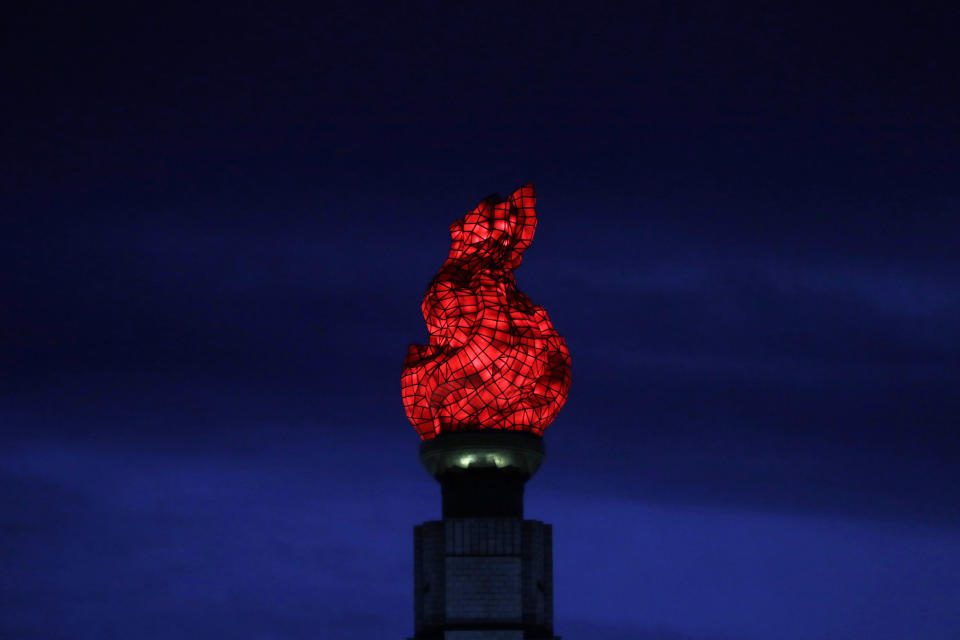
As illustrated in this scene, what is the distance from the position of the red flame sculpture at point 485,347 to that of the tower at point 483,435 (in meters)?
0.05

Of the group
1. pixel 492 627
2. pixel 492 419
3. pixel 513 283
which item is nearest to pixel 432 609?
pixel 492 627

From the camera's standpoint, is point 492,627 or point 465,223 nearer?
A: point 492,627

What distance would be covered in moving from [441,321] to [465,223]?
5.48 meters

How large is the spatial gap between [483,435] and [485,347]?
4.24 metres

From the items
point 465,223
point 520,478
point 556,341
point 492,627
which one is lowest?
point 492,627

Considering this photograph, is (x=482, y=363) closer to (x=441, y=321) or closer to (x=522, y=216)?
(x=441, y=321)

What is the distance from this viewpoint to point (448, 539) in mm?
84188

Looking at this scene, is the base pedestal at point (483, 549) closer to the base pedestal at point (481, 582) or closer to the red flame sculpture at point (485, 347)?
the base pedestal at point (481, 582)

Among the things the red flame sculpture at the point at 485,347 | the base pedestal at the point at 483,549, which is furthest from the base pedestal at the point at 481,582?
the red flame sculpture at the point at 485,347

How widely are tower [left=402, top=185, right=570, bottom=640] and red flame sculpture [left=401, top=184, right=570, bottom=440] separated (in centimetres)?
5

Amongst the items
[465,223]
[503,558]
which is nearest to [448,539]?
[503,558]

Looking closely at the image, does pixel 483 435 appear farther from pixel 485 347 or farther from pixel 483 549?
pixel 483 549

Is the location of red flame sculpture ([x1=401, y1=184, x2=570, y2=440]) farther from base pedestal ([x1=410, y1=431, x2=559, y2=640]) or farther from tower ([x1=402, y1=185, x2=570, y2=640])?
base pedestal ([x1=410, y1=431, x2=559, y2=640])

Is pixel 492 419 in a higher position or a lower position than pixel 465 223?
lower
